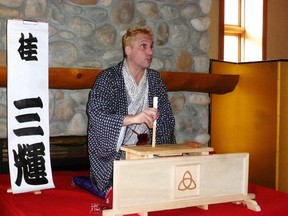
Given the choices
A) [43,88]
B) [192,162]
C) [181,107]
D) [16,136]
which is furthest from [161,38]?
[192,162]

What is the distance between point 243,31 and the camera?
12.5 feet

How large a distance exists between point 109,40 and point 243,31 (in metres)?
1.53

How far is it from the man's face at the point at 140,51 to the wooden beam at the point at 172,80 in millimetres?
503

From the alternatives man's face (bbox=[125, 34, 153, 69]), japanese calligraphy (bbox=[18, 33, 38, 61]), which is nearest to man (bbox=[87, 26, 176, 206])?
man's face (bbox=[125, 34, 153, 69])

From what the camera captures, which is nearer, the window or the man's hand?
the man's hand

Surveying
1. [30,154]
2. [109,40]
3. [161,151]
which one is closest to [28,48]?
[30,154]

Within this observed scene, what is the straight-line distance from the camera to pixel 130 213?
5.07ft

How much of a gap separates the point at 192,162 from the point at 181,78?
1.34m

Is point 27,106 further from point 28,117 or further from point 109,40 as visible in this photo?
point 109,40

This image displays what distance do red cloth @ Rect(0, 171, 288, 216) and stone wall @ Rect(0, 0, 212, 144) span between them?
63 centimetres

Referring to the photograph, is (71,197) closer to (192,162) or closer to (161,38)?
(192,162)

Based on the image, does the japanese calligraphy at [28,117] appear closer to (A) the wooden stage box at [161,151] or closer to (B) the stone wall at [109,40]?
(B) the stone wall at [109,40]

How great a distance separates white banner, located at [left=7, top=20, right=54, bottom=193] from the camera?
207 cm

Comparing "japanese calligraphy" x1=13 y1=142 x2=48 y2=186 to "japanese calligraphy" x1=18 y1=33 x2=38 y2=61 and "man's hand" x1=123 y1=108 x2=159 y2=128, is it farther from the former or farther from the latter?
"man's hand" x1=123 y1=108 x2=159 y2=128
